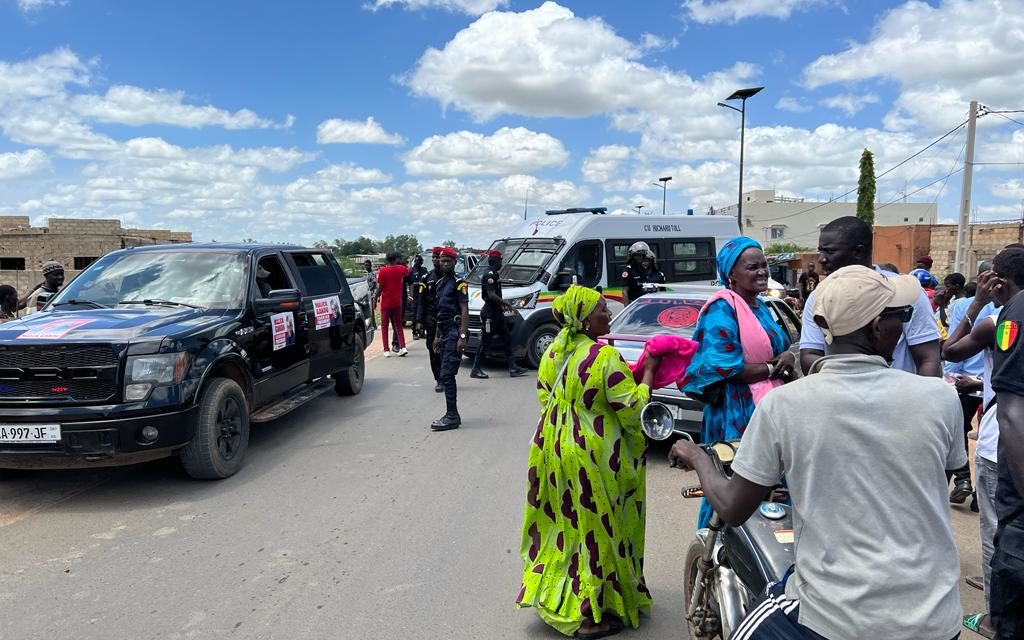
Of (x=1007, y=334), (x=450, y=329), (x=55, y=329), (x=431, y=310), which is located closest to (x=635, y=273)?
(x=431, y=310)

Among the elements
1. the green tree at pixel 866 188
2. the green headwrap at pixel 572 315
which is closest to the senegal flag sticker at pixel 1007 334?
the green headwrap at pixel 572 315

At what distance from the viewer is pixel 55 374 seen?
15.7ft

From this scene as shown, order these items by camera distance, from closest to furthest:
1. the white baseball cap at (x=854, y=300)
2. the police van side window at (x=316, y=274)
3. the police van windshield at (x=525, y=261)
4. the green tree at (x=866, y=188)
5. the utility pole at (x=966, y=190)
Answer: the white baseball cap at (x=854, y=300) < the police van side window at (x=316, y=274) < the police van windshield at (x=525, y=261) < the utility pole at (x=966, y=190) < the green tree at (x=866, y=188)

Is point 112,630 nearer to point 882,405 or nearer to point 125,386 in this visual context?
point 125,386

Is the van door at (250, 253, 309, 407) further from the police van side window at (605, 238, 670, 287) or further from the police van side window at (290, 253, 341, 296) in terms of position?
the police van side window at (605, 238, 670, 287)

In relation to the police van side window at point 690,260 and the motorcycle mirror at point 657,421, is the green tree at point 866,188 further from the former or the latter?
the motorcycle mirror at point 657,421

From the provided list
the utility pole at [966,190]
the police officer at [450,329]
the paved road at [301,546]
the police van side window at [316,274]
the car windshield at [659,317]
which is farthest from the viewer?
the utility pole at [966,190]

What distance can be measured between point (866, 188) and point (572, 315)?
51780 mm

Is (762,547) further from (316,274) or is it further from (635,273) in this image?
(635,273)

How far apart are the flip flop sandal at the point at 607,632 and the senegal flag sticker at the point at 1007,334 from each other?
78.1 inches

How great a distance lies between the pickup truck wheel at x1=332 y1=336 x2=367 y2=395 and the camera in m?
8.83

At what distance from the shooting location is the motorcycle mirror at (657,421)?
8.19 feet

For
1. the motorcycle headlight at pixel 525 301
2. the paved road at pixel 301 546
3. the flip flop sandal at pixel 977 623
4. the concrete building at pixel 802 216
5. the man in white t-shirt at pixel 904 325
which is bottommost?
the paved road at pixel 301 546

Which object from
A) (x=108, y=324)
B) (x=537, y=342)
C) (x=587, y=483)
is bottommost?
(x=537, y=342)
